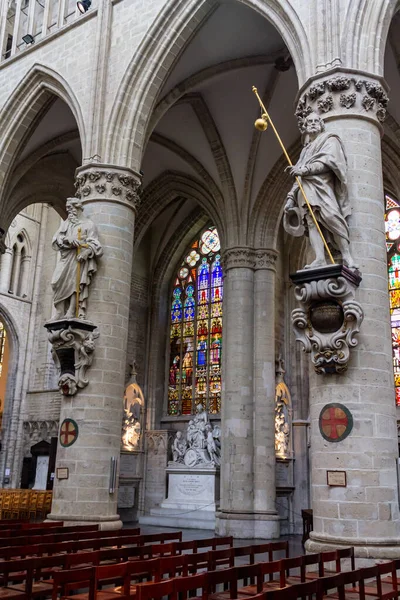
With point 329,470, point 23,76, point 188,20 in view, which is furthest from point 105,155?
point 329,470

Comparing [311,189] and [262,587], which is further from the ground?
[311,189]

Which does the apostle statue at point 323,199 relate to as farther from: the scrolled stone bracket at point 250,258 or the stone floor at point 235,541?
the scrolled stone bracket at point 250,258

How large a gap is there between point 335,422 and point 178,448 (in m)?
11.9

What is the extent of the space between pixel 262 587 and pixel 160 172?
15.7 metres

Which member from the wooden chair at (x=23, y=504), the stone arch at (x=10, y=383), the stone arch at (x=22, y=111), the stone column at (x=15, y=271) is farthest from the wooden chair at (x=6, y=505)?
the stone column at (x=15, y=271)

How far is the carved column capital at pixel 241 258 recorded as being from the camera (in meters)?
16.8

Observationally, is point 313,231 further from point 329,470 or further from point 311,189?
point 329,470

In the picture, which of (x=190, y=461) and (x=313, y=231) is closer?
(x=313, y=231)

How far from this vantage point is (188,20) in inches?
496

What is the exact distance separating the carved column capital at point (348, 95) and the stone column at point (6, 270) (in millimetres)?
18316

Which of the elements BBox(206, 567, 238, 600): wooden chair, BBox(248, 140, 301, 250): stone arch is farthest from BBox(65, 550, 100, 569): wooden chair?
BBox(248, 140, 301, 250): stone arch

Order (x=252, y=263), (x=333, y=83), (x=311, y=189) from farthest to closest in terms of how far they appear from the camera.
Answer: (x=252, y=263) < (x=333, y=83) < (x=311, y=189)

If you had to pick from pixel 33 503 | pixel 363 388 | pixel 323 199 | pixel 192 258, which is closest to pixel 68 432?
pixel 363 388

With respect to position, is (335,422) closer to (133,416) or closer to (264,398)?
(264,398)
